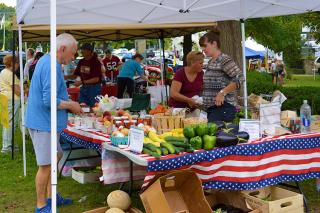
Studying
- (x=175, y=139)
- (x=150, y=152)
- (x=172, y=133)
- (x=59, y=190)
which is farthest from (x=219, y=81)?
(x=59, y=190)

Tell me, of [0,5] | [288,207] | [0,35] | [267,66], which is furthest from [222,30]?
[0,5]

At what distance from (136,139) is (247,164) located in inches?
35.1

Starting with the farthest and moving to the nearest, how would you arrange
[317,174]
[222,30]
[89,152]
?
[222,30], [89,152], [317,174]

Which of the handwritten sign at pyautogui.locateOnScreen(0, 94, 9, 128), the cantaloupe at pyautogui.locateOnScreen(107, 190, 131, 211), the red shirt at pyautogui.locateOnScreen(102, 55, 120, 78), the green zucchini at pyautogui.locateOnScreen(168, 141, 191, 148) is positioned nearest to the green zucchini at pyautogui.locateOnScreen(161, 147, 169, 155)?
the green zucchini at pyautogui.locateOnScreen(168, 141, 191, 148)

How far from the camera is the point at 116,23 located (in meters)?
7.07

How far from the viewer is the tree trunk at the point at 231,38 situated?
26.0 feet

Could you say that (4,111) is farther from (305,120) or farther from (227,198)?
(305,120)

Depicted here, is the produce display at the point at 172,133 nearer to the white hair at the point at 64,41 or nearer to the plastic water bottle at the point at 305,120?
the plastic water bottle at the point at 305,120

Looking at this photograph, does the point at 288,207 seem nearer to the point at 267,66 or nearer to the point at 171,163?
the point at 171,163

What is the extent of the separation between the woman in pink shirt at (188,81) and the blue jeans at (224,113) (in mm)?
1092

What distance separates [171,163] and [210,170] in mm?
380

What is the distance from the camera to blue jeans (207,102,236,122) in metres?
4.33

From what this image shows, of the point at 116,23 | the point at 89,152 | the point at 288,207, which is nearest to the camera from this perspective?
the point at 288,207

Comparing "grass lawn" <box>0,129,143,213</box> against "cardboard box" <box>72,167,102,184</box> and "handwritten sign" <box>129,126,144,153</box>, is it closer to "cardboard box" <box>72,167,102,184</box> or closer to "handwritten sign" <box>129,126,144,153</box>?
"cardboard box" <box>72,167,102,184</box>
